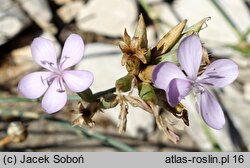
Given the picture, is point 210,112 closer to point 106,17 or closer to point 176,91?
point 176,91

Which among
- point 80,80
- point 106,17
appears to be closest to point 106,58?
point 106,17

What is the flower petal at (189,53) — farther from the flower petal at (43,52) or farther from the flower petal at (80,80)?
the flower petal at (43,52)

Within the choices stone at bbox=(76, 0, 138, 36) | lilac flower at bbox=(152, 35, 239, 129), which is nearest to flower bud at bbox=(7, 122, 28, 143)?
lilac flower at bbox=(152, 35, 239, 129)

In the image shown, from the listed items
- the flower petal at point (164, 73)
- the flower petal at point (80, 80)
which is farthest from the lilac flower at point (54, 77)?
the flower petal at point (164, 73)

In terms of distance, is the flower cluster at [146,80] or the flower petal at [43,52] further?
the flower petal at [43,52]

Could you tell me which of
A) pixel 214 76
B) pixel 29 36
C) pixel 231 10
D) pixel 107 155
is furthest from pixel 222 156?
pixel 29 36

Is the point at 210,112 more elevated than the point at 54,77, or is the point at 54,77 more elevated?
the point at 54,77

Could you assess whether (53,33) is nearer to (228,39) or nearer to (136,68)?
(228,39)
